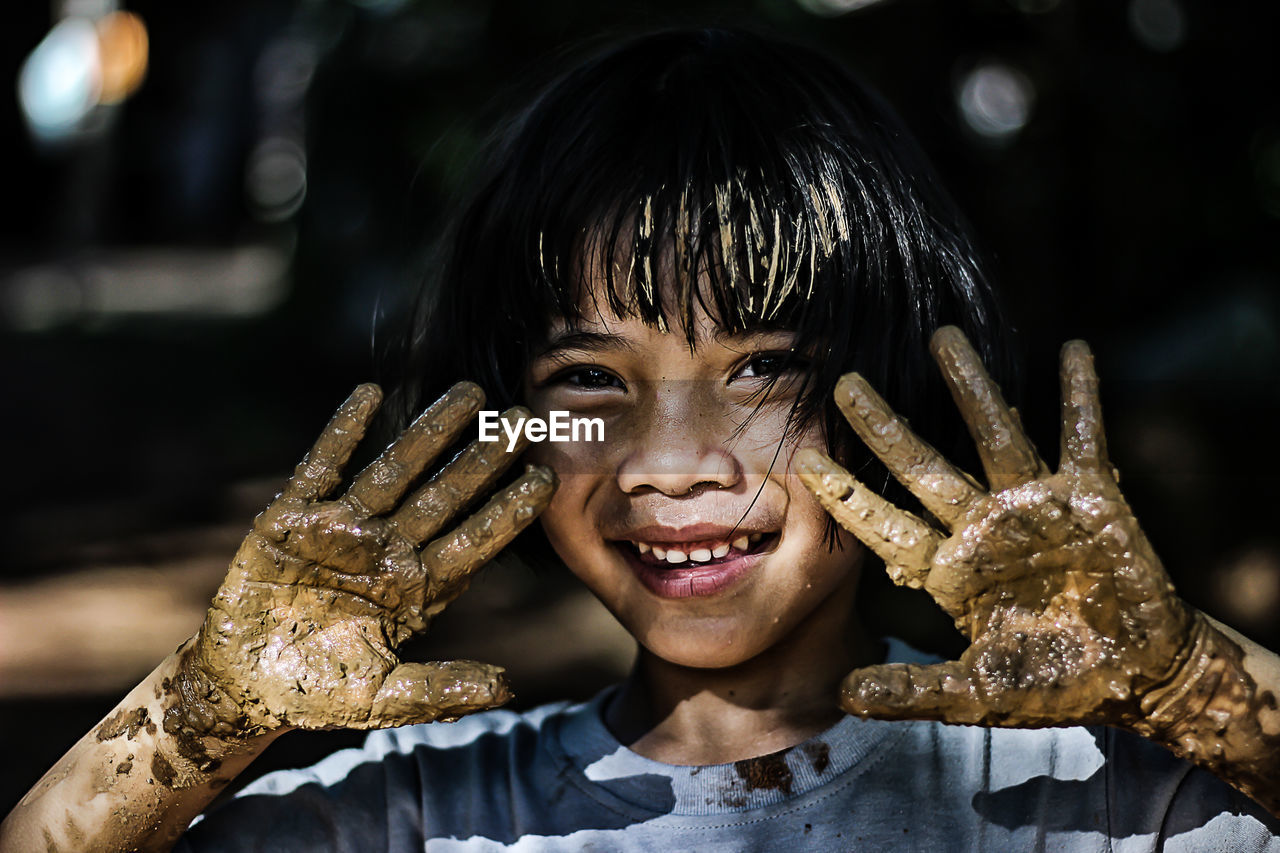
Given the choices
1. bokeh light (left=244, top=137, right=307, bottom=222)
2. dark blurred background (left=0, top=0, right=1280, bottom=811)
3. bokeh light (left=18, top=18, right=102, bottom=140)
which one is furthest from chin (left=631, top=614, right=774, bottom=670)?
bokeh light (left=18, top=18, right=102, bottom=140)

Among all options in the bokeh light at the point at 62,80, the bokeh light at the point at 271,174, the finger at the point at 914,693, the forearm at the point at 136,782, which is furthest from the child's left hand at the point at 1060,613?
the bokeh light at the point at 62,80

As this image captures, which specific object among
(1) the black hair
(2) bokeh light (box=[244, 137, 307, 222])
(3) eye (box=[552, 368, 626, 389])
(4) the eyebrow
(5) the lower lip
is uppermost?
(2) bokeh light (box=[244, 137, 307, 222])

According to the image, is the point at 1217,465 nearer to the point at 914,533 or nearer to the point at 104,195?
the point at 914,533

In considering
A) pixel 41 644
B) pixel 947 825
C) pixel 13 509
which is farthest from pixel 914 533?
pixel 13 509

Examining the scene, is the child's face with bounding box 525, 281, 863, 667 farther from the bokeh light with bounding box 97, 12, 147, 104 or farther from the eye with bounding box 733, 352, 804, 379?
the bokeh light with bounding box 97, 12, 147, 104

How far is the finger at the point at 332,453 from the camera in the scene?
1167 mm

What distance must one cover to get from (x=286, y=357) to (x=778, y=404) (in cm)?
275

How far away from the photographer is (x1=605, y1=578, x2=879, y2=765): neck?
4.48 ft

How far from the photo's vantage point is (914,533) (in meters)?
1.10

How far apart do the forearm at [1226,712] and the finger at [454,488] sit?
0.64 m

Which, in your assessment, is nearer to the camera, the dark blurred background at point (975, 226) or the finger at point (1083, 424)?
the finger at point (1083, 424)

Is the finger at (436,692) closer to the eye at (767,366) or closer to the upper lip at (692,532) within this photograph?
the upper lip at (692,532)

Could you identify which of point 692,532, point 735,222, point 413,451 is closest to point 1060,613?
point 692,532

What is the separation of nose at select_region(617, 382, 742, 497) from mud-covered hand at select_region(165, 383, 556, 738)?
0.12 metres
